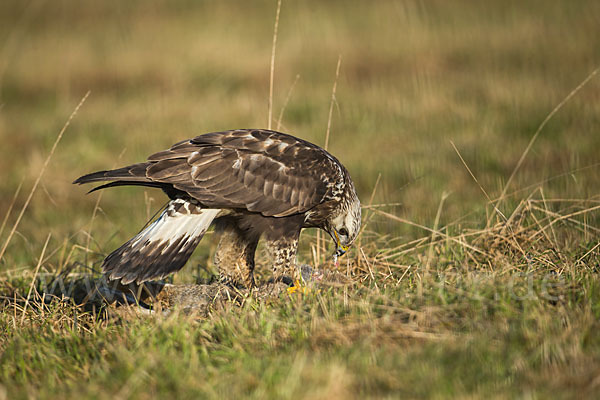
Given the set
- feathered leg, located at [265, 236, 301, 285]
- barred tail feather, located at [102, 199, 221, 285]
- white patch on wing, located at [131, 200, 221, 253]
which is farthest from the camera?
feathered leg, located at [265, 236, 301, 285]

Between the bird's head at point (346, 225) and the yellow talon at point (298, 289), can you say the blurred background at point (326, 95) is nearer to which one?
the bird's head at point (346, 225)

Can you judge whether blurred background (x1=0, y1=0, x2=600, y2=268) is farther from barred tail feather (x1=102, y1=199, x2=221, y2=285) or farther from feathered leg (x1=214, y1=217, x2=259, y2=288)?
barred tail feather (x1=102, y1=199, x2=221, y2=285)

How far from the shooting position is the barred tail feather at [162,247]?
4703mm

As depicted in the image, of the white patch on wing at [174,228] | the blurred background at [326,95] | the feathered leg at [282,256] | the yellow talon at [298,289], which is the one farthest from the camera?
the blurred background at [326,95]

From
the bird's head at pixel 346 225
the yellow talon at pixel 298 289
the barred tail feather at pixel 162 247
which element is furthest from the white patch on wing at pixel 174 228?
the bird's head at pixel 346 225

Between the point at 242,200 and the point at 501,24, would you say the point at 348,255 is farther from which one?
the point at 501,24

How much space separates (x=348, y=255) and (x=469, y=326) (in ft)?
→ 6.67

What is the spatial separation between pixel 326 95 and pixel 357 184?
3048 millimetres

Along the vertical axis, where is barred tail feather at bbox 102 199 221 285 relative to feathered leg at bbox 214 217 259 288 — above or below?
above

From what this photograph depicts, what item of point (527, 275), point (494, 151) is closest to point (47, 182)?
point (494, 151)

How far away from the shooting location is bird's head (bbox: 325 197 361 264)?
17.9ft

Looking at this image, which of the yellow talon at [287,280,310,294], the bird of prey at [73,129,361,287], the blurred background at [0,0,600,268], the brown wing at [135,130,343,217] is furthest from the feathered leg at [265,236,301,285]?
the blurred background at [0,0,600,268]

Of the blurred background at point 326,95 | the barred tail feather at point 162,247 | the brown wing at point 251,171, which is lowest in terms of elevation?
the blurred background at point 326,95

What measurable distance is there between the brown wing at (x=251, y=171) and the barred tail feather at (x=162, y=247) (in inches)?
7.5
